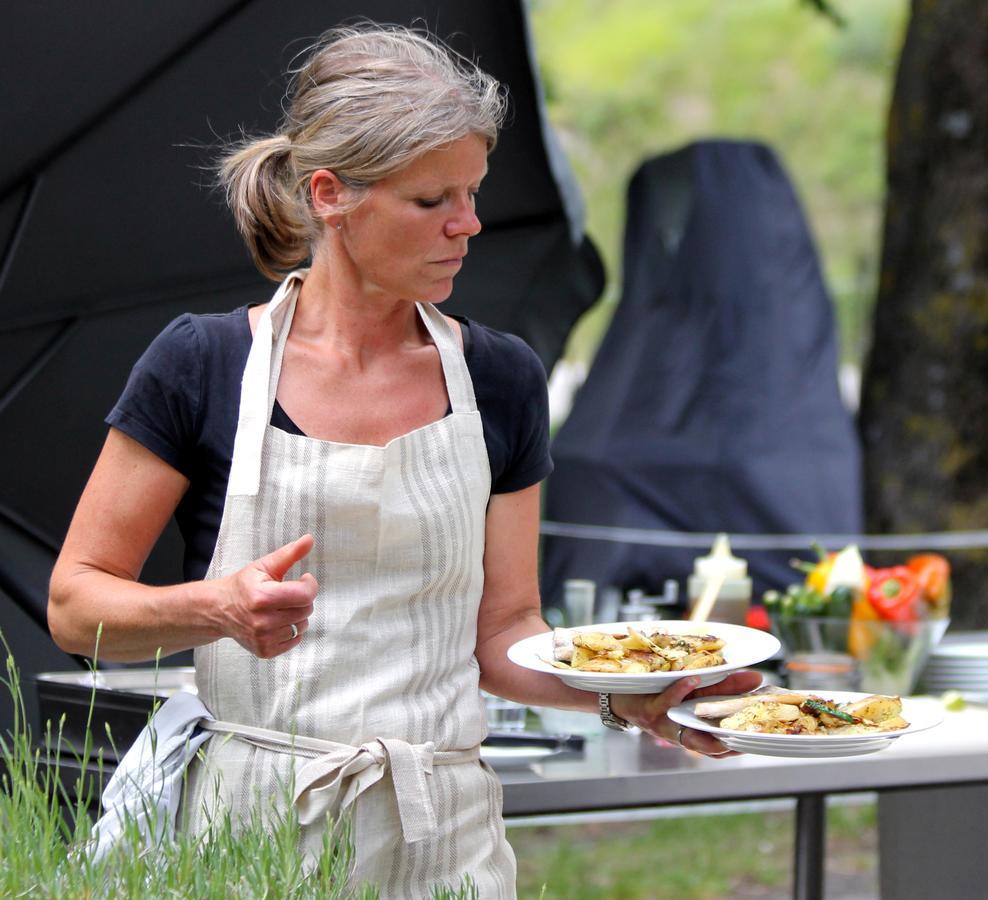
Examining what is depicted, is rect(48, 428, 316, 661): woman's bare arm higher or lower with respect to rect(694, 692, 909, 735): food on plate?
higher

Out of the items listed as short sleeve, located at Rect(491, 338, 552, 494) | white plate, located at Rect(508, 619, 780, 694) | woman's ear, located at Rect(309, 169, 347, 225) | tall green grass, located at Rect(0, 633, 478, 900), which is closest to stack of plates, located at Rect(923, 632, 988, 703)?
white plate, located at Rect(508, 619, 780, 694)

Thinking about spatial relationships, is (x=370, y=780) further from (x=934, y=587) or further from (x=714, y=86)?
(x=714, y=86)

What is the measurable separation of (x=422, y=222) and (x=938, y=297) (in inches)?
149

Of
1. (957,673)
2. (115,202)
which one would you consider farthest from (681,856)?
(115,202)

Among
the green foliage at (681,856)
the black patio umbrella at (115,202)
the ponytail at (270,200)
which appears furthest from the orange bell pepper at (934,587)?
the green foliage at (681,856)

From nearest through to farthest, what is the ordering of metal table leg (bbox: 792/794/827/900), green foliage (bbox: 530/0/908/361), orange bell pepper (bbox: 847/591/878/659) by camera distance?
orange bell pepper (bbox: 847/591/878/659)
metal table leg (bbox: 792/794/827/900)
green foliage (bbox: 530/0/908/361)

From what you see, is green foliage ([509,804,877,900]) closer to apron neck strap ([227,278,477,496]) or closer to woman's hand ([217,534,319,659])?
apron neck strap ([227,278,477,496])

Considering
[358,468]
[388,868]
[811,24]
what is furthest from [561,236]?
[811,24]

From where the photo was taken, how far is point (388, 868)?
1728 mm

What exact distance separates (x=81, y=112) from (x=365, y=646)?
Result: 3.54 ft

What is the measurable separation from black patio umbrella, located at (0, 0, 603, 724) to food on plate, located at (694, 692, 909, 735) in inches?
44.7

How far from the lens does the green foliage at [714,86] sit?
13508 millimetres

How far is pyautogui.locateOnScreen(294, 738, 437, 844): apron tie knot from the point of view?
1654mm

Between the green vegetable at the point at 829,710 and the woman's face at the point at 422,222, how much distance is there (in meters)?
0.65
